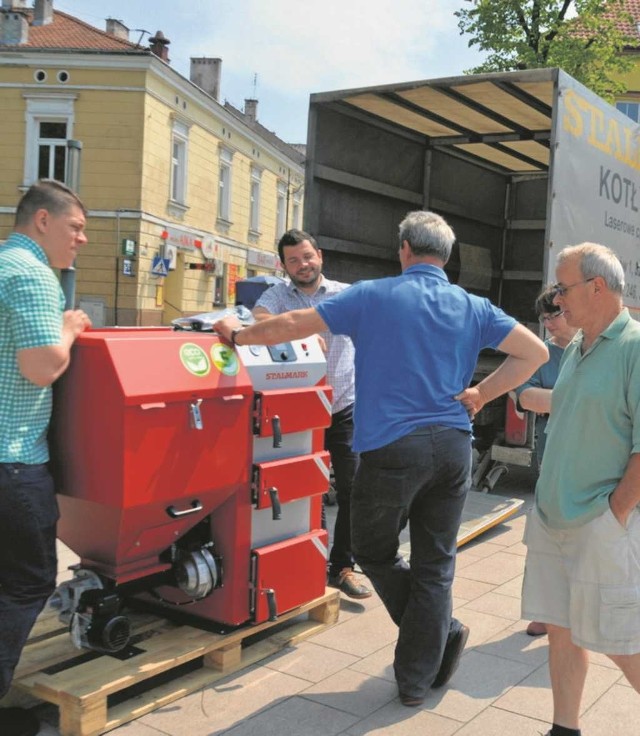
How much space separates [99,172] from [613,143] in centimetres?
1834

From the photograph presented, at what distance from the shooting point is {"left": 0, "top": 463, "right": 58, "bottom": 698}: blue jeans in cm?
282

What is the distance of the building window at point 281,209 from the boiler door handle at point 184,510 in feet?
102

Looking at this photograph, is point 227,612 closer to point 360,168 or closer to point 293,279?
point 293,279

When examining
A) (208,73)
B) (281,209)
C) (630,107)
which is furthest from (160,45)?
(630,107)

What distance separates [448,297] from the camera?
3334mm

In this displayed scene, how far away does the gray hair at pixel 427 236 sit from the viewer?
3.39 m

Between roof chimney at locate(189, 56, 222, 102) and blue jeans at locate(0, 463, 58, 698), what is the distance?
30491 millimetres

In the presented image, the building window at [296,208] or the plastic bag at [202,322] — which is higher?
the building window at [296,208]

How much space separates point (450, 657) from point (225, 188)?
26581mm

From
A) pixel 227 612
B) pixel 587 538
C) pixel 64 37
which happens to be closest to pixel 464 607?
pixel 227 612

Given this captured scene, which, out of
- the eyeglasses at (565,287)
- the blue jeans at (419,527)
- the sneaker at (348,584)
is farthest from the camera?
the sneaker at (348,584)

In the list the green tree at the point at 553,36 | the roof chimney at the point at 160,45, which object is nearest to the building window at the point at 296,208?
the roof chimney at the point at 160,45

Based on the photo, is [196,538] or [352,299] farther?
[196,538]

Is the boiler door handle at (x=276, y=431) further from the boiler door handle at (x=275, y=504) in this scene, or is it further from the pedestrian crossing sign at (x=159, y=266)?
the pedestrian crossing sign at (x=159, y=266)
